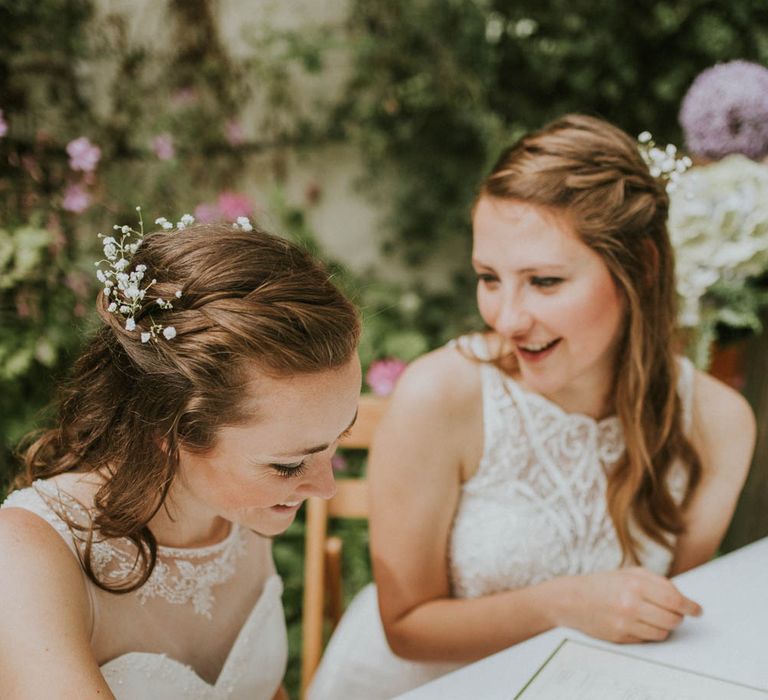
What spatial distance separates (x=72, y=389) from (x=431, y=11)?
8.91ft

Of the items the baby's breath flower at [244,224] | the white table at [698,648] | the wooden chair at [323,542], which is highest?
the baby's breath flower at [244,224]

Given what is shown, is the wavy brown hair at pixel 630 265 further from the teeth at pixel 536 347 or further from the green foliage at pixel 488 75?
the green foliage at pixel 488 75

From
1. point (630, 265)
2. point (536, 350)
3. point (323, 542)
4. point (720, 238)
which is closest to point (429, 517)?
point (323, 542)

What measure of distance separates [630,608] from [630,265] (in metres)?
0.70

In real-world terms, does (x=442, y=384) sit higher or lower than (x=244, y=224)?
lower

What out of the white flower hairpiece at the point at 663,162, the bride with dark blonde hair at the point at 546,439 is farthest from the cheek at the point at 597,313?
the white flower hairpiece at the point at 663,162

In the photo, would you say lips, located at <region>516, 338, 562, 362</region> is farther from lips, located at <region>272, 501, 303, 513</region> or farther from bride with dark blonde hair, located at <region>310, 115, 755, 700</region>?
lips, located at <region>272, 501, 303, 513</region>

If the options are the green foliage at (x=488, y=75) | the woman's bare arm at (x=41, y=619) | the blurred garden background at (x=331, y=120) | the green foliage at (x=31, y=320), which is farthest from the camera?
the green foliage at (x=488, y=75)

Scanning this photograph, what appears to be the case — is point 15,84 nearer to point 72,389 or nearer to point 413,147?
point 413,147

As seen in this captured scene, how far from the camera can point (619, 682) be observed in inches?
50.1

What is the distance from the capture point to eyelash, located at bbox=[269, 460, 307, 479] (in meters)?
1.21

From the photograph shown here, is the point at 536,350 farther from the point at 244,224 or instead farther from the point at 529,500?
the point at 244,224

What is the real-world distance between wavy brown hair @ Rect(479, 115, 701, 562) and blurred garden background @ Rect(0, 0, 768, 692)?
694mm

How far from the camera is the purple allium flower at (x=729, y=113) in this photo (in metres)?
2.22
